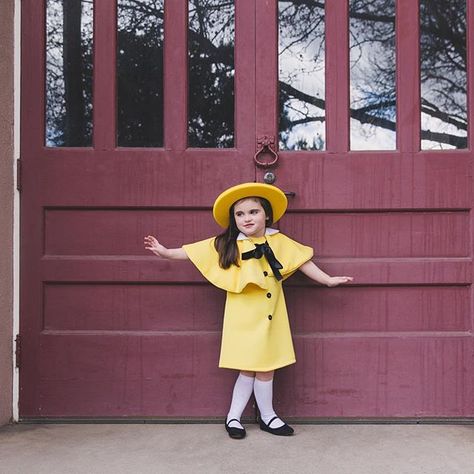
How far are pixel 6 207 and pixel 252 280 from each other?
1.33 meters

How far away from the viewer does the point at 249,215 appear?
10.0 feet

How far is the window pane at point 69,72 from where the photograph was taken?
3.38 m

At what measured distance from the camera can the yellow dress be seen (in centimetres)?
304

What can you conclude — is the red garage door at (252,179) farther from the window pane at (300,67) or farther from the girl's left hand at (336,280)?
the girl's left hand at (336,280)

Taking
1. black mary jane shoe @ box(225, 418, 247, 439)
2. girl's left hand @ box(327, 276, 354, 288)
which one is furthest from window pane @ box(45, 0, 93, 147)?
black mary jane shoe @ box(225, 418, 247, 439)

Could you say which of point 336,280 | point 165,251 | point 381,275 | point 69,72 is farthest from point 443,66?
point 69,72

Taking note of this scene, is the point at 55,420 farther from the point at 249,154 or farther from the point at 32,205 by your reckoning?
the point at 249,154

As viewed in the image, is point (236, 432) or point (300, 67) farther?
point (300, 67)

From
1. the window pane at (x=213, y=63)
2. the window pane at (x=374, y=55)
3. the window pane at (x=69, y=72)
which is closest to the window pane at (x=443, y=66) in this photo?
the window pane at (x=374, y=55)

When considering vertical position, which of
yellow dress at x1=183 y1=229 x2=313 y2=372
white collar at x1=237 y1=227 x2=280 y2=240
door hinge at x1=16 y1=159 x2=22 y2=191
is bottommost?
yellow dress at x1=183 y1=229 x2=313 y2=372

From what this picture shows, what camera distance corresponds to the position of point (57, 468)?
2693 millimetres

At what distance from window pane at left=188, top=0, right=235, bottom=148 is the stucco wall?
940 millimetres

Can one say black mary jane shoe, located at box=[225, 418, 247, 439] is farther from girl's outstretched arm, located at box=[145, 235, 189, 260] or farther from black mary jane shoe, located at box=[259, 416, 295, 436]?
girl's outstretched arm, located at box=[145, 235, 189, 260]

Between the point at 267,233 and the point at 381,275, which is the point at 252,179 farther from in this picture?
the point at 381,275
